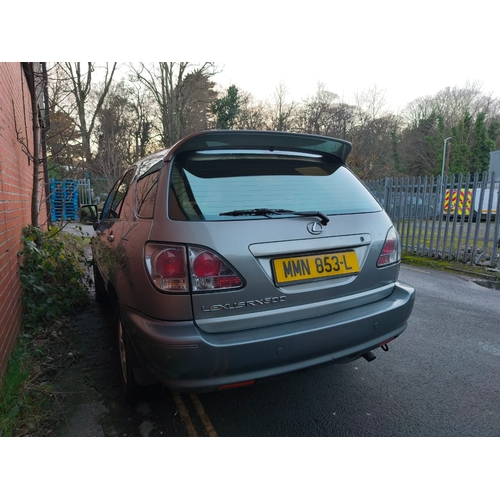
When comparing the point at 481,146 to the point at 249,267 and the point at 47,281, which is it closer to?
the point at 47,281

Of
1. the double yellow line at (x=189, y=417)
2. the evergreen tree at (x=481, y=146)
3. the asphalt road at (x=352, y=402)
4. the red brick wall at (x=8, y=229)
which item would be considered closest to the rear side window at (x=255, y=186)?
the asphalt road at (x=352, y=402)

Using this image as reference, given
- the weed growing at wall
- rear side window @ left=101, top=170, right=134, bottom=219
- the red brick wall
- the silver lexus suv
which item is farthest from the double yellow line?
the weed growing at wall

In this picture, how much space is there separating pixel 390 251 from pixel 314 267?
0.67 meters

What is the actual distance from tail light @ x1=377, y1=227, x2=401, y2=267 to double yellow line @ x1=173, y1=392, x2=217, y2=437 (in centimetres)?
150

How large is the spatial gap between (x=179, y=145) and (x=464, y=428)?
8.16 ft

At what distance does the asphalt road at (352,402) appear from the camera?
2158mm

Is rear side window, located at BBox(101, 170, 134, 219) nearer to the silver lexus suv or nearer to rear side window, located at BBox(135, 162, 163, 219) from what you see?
rear side window, located at BBox(135, 162, 163, 219)

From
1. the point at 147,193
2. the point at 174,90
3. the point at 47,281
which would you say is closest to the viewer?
the point at 147,193

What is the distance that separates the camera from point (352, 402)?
2434 millimetres

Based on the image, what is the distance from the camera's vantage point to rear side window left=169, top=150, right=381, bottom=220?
190 centimetres

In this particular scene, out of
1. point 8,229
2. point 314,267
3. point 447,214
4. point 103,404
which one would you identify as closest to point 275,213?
point 314,267

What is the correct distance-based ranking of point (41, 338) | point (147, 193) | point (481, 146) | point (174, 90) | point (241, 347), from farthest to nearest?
point (481, 146) < point (174, 90) < point (41, 338) < point (147, 193) < point (241, 347)
